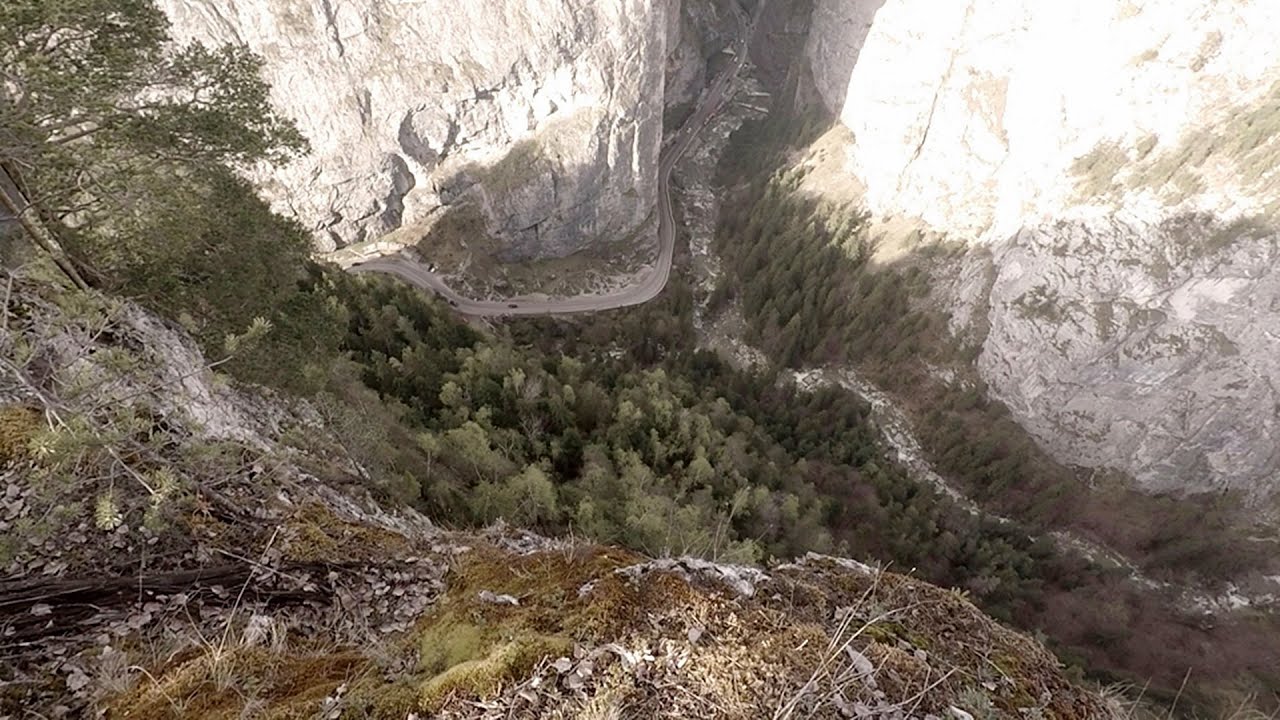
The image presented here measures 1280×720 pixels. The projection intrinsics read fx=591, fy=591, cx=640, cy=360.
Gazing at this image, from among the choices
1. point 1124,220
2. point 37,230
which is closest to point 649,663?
point 37,230

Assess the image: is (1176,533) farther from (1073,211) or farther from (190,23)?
(190,23)

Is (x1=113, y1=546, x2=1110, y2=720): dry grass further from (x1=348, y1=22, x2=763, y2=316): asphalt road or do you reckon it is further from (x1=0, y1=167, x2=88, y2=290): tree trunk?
(x1=348, y1=22, x2=763, y2=316): asphalt road

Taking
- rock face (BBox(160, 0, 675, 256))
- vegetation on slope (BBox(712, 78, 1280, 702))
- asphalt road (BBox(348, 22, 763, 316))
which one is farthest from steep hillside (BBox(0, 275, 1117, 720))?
rock face (BBox(160, 0, 675, 256))

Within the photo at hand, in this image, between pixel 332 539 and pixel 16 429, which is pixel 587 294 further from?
pixel 332 539

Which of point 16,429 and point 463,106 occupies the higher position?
point 463,106

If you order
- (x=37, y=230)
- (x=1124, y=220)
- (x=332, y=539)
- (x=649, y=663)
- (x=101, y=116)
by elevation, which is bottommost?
(x=1124, y=220)

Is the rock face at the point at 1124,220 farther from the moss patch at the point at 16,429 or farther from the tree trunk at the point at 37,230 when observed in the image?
the moss patch at the point at 16,429
